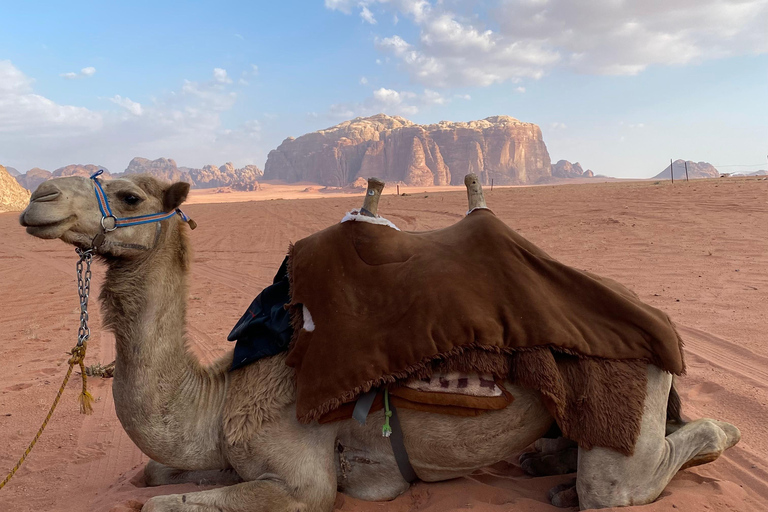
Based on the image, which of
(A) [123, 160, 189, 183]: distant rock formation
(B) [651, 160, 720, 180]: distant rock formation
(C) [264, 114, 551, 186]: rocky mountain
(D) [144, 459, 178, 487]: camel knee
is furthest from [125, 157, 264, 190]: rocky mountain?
(D) [144, 459, 178, 487]: camel knee

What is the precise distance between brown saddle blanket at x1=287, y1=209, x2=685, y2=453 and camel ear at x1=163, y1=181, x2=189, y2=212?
78cm

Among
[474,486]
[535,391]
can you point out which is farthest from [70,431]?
[535,391]

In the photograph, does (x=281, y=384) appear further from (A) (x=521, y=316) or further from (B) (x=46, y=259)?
(B) (x=46, y=259)

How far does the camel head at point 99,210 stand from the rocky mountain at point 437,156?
11899cm

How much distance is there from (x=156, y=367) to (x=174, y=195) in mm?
981

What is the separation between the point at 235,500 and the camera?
8.94 ft

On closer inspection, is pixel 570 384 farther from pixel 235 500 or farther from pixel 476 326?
pixel 235 500

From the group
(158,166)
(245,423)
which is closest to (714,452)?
(245,423)

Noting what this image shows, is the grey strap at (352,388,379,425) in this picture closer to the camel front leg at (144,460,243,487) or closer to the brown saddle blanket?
the brown saddle blanket

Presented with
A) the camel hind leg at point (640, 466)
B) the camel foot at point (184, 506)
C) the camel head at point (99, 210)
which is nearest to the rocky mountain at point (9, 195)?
the camel head at point (99, 210)

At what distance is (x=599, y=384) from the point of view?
2801 millimetres

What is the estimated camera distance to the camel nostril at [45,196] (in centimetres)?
250

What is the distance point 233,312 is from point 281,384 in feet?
21.1

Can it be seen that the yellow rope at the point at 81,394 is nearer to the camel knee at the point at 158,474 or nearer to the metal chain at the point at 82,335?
the metal chain at the point at 82,335
